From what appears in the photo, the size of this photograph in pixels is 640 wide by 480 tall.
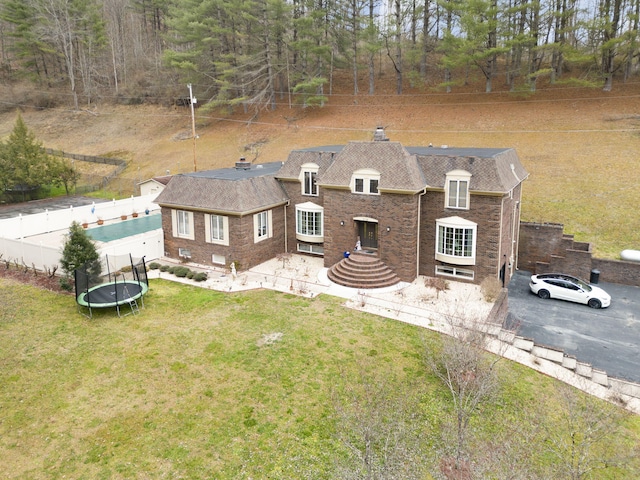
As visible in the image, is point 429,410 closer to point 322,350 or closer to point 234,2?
point 322,350

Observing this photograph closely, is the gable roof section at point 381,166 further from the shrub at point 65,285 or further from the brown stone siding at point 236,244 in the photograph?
the shrub at point 65,285

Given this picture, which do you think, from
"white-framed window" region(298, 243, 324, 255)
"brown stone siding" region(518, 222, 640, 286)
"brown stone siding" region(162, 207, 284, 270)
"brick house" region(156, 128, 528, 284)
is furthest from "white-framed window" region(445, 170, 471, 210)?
"brown stone siding" region(162, 207, 284, 270)

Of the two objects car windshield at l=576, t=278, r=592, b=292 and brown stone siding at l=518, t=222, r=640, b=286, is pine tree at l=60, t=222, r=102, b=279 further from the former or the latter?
brown stone siding at l=518, t=222, r=640, b=286

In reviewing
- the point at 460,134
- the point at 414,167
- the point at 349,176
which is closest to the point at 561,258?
the point at 414,167

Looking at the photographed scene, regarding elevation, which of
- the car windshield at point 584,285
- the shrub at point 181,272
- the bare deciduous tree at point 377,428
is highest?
the shrub at point 181,272

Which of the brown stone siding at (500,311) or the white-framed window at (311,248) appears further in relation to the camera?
the white-framed window at (311,248)

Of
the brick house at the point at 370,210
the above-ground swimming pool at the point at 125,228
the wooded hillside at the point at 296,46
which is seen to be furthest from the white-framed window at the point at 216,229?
the wooded hillside at the point at 296,46

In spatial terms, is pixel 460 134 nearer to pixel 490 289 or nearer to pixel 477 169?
pixel 477 169

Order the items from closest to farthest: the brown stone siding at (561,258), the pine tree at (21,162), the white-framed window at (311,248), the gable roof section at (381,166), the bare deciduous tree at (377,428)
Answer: the bare deciduous tree at (377,428) → the gable roof section at (381,166) → the brown stone siding at (561,258) → the white-framed window at (311,248) → the pine tree at (21,162)
